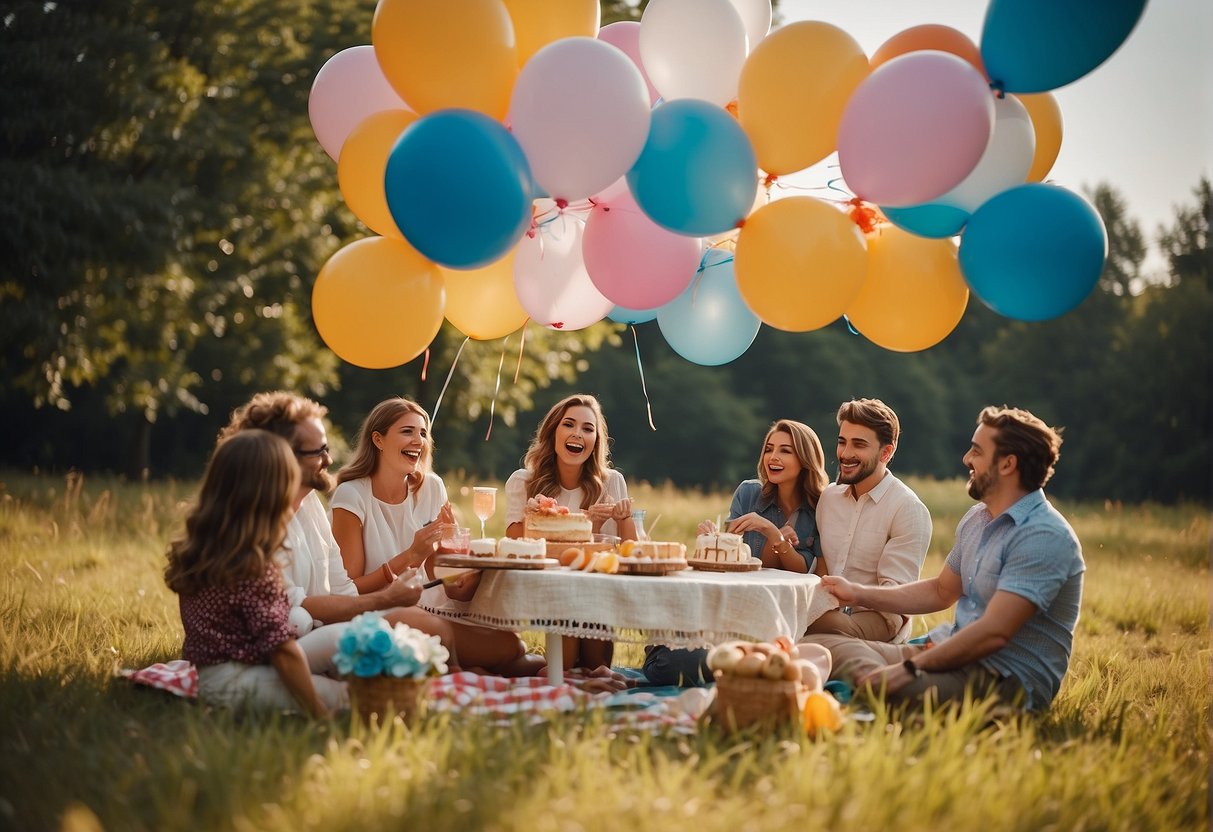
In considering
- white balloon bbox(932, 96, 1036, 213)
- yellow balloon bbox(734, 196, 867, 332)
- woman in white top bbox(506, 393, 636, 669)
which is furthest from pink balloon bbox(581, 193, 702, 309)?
white balloon bbox(932, 96, 1036, 213)

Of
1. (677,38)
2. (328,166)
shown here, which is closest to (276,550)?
(677,38)

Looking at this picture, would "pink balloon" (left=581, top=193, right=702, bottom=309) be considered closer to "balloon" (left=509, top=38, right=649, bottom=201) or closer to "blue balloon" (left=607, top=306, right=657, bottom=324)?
"balloon" (left=509, top=38, right=649, bottom=201)

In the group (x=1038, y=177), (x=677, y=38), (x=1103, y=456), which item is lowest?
(x=1103, y=456)

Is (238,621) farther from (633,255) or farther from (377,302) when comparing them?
(633,255)

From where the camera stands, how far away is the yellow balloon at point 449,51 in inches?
181

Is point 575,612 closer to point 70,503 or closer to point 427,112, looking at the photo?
point 427,112

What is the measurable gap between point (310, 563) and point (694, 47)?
300 cm

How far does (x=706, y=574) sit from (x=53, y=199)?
10241mm

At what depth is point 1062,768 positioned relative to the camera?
12.9 feet

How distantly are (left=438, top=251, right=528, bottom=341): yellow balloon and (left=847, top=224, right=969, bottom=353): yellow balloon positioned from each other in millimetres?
1811

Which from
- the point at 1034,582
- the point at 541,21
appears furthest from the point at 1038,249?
the point at 541,21

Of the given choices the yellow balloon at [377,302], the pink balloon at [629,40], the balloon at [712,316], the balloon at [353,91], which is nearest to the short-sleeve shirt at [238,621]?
the yellow balloon at [377,302]

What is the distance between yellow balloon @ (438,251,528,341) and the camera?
5613 millimetres

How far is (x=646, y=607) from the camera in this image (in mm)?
4605
